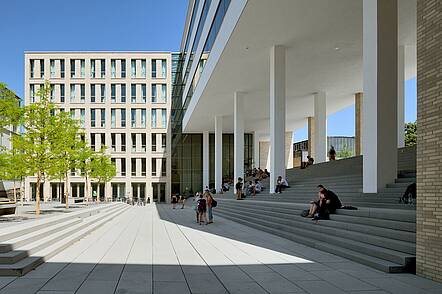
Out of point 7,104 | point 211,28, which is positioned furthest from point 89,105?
point 7,104

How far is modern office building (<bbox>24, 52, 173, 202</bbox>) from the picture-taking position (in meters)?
64.6

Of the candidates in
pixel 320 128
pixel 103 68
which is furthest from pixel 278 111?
pixel 103 68

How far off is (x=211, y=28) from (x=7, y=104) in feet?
47.1

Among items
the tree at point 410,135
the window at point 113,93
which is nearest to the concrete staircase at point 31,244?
the window at point 113,93

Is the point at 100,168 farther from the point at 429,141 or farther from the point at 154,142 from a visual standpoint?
the point at 429,141

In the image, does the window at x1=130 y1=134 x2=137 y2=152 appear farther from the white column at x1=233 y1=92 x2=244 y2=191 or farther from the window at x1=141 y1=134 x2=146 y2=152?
the white column at x1=233 y1=92 x2=244 y2=191

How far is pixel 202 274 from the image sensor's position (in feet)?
27.4

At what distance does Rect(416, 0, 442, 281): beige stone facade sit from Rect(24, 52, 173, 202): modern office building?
57.7 m

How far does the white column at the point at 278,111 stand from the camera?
2198cm

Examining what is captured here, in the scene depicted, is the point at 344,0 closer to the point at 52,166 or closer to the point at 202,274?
the point at 202,274

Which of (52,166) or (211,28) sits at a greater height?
(211,28)

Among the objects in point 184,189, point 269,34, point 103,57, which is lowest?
point 184,189

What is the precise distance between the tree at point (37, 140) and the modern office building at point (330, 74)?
33.0 ft

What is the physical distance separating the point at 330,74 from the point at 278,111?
26.0 feet
